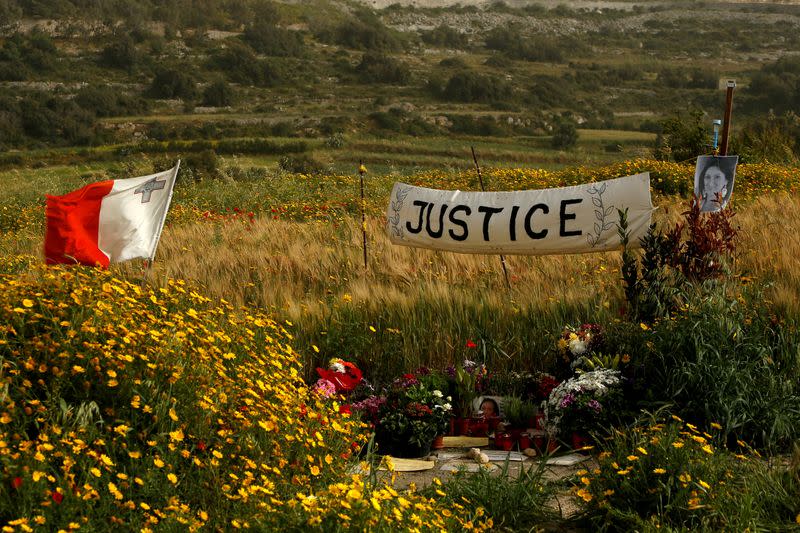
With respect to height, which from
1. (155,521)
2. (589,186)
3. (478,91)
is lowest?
(478,91)

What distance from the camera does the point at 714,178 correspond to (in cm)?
912

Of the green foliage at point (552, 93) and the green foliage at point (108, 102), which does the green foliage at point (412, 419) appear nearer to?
the green foliage at point (108, 102)

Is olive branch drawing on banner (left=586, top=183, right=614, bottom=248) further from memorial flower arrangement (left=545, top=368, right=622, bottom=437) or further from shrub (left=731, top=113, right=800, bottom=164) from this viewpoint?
shrub (left=731, top=113, right=800, bottom=164)

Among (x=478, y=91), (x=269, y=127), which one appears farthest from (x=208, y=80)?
(x=269, y=127)

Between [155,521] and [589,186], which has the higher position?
[589,186]

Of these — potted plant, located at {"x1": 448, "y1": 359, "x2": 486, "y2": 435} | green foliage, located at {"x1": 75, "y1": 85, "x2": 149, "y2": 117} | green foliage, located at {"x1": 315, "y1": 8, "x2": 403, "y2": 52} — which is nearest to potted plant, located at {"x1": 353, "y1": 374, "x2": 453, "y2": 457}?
Answer: potted plant, located at {"x1": 448, "y1": 359, "x2": 486, "y2": 435}

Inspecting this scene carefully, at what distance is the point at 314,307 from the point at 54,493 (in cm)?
420

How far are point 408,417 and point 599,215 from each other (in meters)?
2.59

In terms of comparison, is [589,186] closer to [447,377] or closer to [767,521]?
[447,377]

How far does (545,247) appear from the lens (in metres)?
8.66

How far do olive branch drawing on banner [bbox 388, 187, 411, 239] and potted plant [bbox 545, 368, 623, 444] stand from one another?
311cm

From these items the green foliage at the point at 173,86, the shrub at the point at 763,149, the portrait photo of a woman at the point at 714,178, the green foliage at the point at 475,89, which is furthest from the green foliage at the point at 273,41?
the portrait photo of a woman at the point at 714,178

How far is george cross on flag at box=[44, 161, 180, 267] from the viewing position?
870 cm

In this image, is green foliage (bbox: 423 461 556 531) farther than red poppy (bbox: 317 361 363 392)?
No
